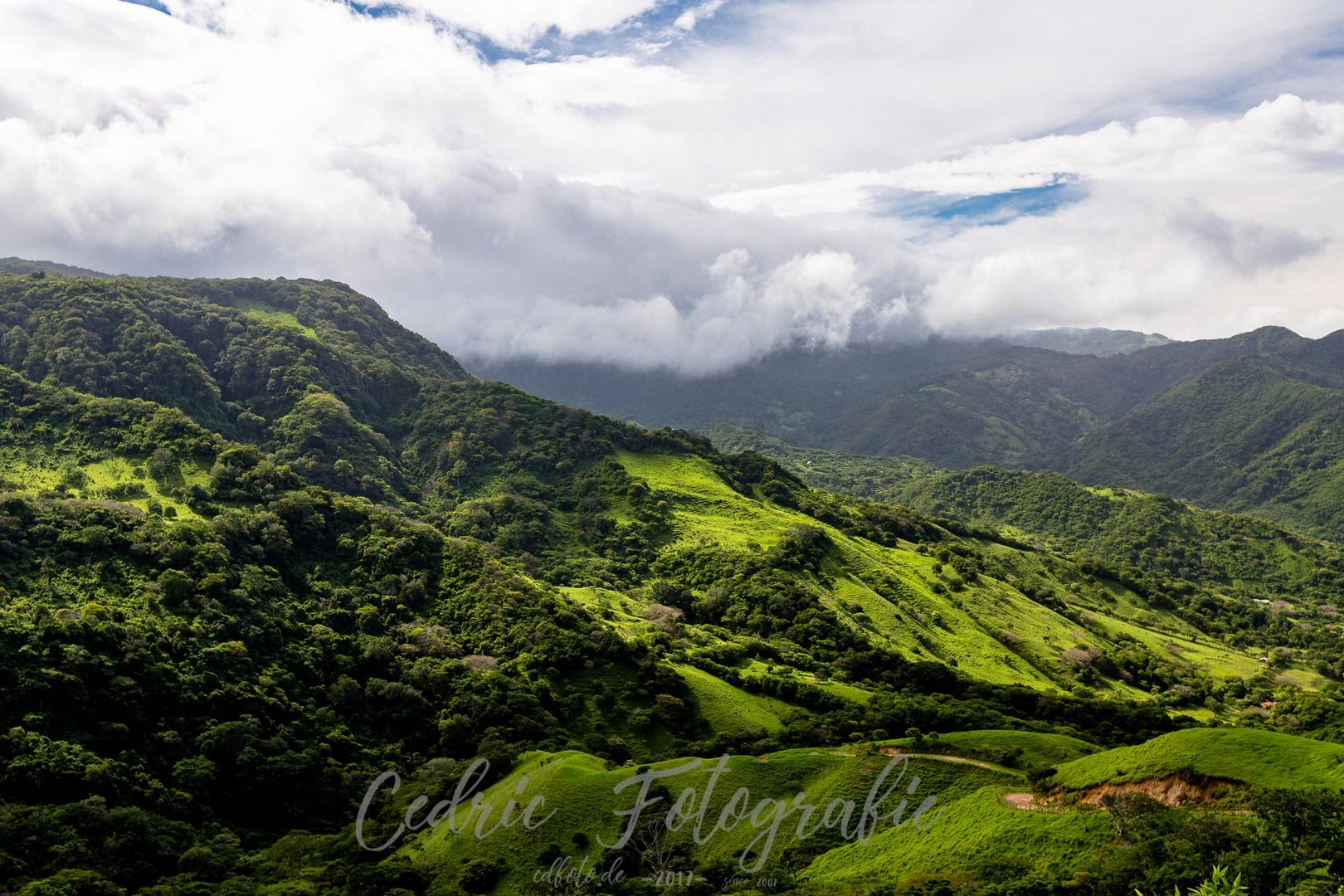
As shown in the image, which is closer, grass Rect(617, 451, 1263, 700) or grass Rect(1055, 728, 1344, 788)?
grass Rect(1055, 728, 1344, 788)

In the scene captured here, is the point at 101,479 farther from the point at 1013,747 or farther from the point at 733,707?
the point at 1013,747

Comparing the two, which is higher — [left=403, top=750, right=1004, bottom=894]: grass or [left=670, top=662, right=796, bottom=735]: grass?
[left=403, top=750, right=1004, bottom=894]: grass

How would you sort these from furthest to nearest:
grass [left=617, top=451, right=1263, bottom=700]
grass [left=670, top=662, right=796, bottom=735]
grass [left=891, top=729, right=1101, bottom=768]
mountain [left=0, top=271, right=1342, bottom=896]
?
1. grass [left=617, top=451, right=1263, bottom=700]
2. grass [left=670, top=662, right=796, bottom=735]
3. mountain [left=0, top=271, right=1342, bottom=896]
4. grass [left=891, top=729, right=1101, bottom=768]

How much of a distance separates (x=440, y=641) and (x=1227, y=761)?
83.5 meters

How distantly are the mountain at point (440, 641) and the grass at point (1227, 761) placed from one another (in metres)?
7.14

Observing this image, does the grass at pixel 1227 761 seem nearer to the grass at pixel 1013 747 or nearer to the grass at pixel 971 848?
the grass at pixel 971 848

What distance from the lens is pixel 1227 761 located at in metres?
47.7

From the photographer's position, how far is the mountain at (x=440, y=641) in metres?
60.8

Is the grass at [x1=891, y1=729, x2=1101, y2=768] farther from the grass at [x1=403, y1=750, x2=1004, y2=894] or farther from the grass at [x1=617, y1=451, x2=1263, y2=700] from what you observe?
the grass at [x1=617, y1=451, x2=1263, y2=700]

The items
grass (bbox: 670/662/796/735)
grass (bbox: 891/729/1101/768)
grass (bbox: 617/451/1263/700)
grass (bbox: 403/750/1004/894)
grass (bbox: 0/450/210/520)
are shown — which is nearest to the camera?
grass (bbox: 403/750/1004/894)

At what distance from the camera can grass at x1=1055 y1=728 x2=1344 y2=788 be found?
45.8 meters

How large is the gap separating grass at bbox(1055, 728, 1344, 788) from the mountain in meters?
7.14

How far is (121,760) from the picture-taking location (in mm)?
65938

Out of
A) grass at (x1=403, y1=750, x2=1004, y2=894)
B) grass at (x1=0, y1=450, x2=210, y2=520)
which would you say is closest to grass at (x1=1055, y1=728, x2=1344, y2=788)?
grass at (x1=403, y1=750, x2=1004, y2=894)
